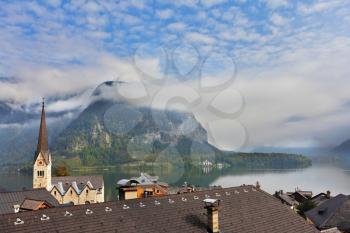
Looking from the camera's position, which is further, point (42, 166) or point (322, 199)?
point (42, 166)

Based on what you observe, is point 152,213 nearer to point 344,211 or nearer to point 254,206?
point 254,206

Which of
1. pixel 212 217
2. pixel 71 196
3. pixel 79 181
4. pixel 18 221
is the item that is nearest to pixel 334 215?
pixel 212 217

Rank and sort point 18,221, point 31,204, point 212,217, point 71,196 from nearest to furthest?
1. point 18,221
2. point 212,217
3. point 31,204
4. point 71,196

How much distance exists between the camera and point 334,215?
47406mm

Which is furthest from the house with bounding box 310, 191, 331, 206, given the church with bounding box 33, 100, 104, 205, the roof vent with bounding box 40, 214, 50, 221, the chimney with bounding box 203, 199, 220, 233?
the roof vent with bounding box 40, 214, 50, 221

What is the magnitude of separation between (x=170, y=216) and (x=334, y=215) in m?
31.2

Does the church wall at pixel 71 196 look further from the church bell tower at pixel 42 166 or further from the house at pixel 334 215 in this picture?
the house at pixel 334 215

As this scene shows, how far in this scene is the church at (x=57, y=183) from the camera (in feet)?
263

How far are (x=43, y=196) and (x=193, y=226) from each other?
107 ft

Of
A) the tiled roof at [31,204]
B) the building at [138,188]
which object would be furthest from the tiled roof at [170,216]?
the building at [138,188]

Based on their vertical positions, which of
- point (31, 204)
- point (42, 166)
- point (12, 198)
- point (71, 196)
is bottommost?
point (71, 196)

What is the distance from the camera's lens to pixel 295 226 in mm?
29312

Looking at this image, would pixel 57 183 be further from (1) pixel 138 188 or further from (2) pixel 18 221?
(2) pixel 18 221

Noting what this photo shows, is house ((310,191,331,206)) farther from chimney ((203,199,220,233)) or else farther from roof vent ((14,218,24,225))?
roof vent ((14,218,24,225))
